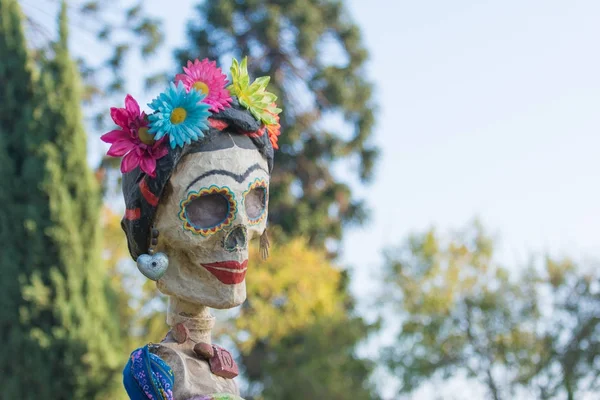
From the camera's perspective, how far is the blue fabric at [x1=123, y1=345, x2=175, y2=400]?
4.19 metres

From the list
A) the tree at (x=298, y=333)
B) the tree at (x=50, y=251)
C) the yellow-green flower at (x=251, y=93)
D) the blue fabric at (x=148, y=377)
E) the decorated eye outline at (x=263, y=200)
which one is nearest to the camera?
the blue fabric at (x=148, y=377)

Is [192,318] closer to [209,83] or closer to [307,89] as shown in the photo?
[209,83]

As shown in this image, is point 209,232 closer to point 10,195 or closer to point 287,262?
point 10,195

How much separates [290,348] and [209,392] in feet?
40.5

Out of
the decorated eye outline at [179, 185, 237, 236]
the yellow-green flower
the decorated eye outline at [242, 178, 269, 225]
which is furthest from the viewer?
the yellow-green flower

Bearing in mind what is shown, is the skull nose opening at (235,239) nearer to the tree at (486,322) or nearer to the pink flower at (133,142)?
the pink flower at (133,142)

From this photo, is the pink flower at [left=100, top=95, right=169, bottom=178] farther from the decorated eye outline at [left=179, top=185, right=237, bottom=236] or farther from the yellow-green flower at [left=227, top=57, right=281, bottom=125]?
the yellow-green flower at [left=227, top=57, right=281, bottom=125]

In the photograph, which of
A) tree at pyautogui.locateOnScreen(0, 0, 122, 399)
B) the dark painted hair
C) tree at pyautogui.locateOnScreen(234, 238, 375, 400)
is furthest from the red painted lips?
tree at pyautogui.locateOnScreen(234, 238, 375, 400)

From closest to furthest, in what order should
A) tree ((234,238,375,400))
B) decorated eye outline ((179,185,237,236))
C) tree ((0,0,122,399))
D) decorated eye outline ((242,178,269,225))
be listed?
1. decorated eye outline ((179,185,237,236))
2. decorated eye outline ((242,178,269,225))
3. tree ((0,0,122,399))
4. tree ((234,238,375,400))

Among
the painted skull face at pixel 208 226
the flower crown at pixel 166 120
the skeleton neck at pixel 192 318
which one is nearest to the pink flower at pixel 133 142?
the flower crown at pixel 166 120

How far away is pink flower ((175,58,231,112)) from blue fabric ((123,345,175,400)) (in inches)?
51.4

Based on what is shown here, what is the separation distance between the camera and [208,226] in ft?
14.8

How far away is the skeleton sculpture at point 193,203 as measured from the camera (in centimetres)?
449

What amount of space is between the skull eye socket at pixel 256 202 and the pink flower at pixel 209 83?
1.48ft
